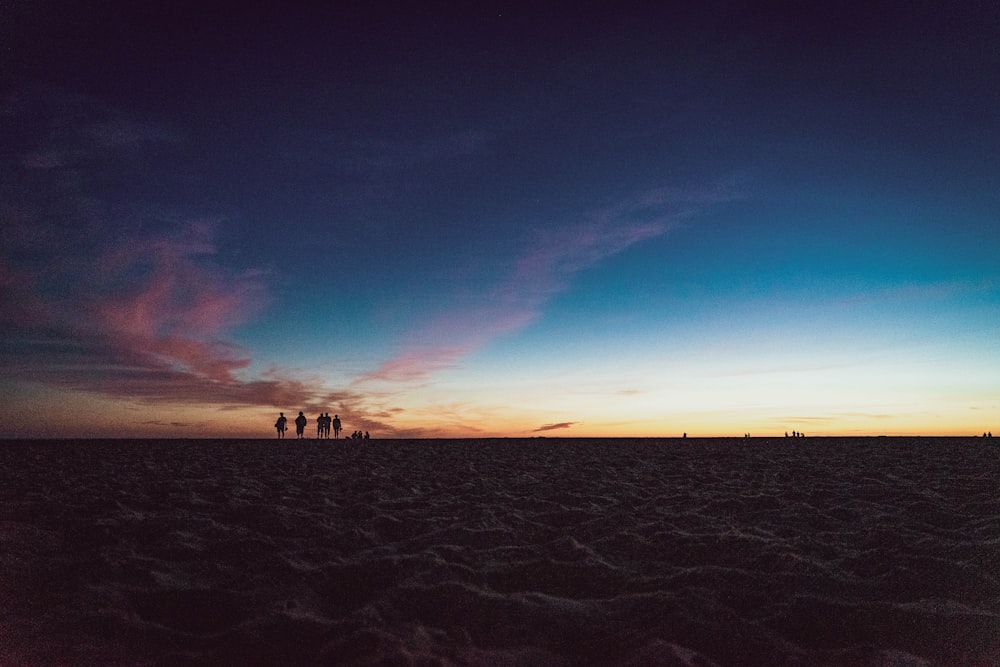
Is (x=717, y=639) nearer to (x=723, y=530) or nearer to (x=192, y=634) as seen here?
(x=723, y=530)

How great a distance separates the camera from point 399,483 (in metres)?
9.66

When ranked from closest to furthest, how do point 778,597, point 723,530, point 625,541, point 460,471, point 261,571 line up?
point 778,597 → point 261,571 → point 625,541 → point 723,530 → point 460,471

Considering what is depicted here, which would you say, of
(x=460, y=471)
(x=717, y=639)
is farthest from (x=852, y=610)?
(x=460, y=471)

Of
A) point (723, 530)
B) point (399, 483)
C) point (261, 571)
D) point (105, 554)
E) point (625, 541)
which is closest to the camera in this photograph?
point (261, 571)

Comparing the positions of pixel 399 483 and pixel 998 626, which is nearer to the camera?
pixel 998 626

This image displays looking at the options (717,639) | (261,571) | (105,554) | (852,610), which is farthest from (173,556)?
→ (852,610)

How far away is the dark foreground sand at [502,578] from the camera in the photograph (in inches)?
131

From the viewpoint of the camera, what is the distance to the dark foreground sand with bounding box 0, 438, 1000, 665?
3.33m

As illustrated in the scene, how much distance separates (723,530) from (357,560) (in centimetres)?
348

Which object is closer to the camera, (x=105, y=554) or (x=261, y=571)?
(x=261, y=571)

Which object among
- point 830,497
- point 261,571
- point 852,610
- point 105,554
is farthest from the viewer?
point 830,497

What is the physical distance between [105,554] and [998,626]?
6.47m

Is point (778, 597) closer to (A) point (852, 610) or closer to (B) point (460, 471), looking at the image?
(A) point (852, 610)

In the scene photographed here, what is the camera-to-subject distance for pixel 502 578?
14.7ft
